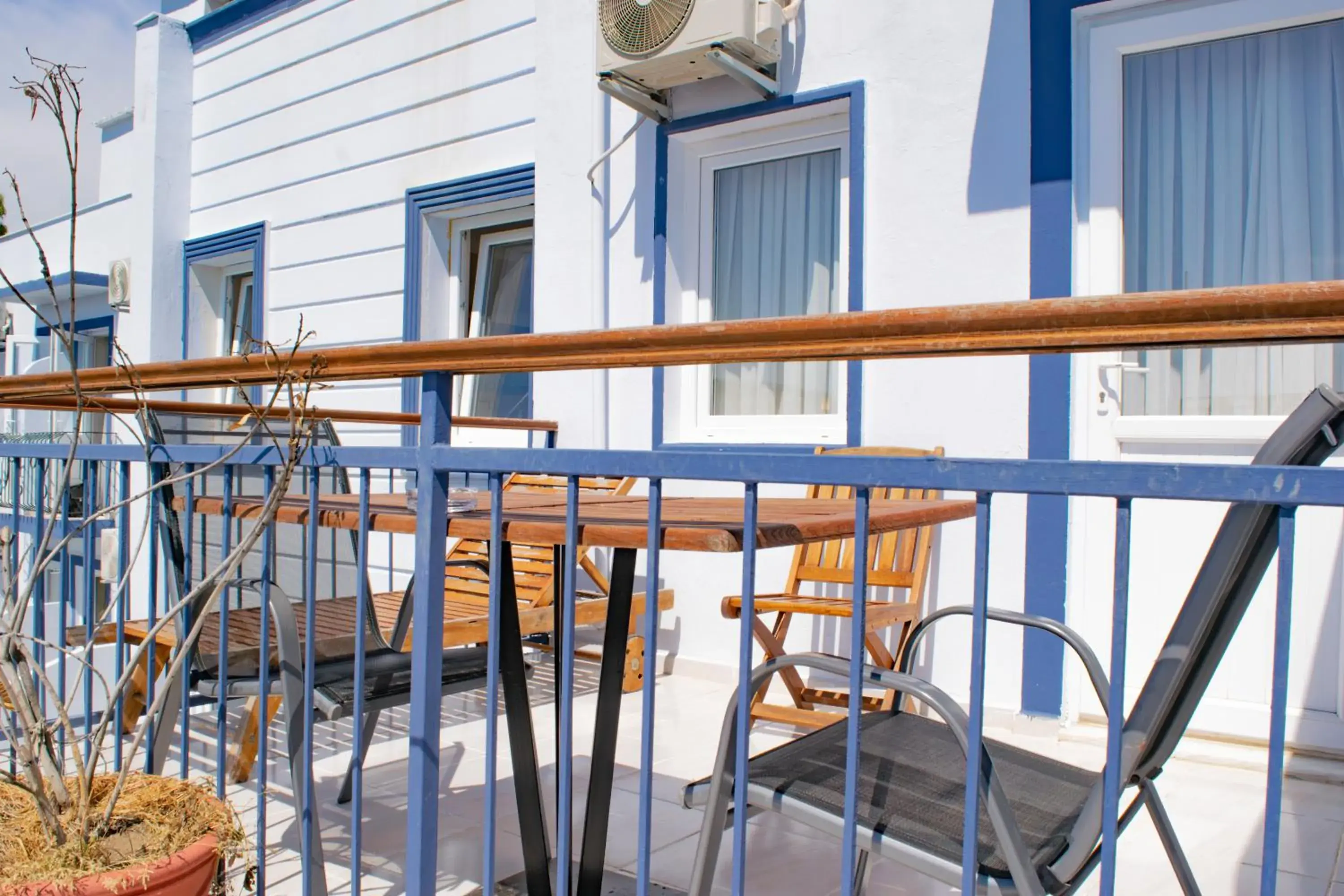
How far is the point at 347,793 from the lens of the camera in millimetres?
2729

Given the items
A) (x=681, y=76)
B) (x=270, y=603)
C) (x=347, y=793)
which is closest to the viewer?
(x=270, y=603)

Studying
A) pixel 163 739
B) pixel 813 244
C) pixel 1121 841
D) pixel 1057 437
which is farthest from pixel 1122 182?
pixel 163 739

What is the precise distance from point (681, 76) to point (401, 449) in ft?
9.51

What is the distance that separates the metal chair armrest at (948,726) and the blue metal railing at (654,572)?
3cm

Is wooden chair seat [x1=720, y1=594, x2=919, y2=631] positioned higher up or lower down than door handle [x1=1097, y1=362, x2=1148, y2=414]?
Answer: lower down

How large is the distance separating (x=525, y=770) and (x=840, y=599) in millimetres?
1589

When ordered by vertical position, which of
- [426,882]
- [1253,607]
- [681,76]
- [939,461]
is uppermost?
[681,76]

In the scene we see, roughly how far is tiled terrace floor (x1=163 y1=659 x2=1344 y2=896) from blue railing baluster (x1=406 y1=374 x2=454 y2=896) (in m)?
0.69

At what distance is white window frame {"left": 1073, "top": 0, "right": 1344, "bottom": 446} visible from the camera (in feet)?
10.7

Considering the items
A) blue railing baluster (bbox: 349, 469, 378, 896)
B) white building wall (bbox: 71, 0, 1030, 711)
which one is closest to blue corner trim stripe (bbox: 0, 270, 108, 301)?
white building wall (bbox: 71, 0, 1030, 711)

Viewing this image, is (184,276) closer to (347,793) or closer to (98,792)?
(347,793)

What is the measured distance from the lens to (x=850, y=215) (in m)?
3.87

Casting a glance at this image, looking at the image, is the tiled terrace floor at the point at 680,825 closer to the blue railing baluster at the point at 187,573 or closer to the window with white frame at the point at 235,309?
the blue railing baluster at the point at 187,573

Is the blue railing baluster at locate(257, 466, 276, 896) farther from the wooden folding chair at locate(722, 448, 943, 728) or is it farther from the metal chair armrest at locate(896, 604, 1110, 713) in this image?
the wooden folding chair at locate(722, 448, 943, 728)
